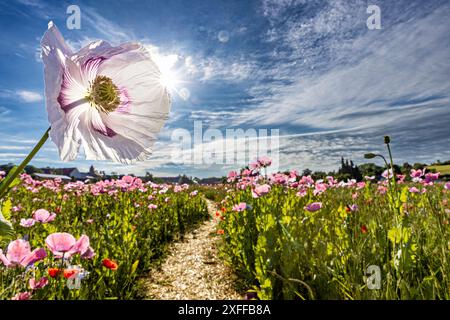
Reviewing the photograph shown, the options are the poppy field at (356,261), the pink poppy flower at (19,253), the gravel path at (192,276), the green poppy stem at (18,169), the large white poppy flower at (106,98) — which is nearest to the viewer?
the green poppy stem at (18,169)

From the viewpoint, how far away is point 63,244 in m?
1.25

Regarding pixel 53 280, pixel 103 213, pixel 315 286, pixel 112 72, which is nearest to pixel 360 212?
pixel 315 286

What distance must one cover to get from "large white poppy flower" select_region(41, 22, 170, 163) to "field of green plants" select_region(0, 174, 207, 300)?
7.9 inches

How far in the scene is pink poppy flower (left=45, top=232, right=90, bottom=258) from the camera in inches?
48.4

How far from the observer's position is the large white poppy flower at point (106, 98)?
49cm

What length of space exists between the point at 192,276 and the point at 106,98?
3.12 meters

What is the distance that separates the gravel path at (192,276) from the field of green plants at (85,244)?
0.21 m

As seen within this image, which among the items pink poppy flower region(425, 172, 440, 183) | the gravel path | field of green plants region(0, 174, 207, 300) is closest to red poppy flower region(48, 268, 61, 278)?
field of green plants region(0, 174, 207, 300)

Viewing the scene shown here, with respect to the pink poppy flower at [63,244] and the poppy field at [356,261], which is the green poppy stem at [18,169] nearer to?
the pink poppy flower at [63,244]

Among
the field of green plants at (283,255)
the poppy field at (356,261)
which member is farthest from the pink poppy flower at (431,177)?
the poppy field at (356,261)

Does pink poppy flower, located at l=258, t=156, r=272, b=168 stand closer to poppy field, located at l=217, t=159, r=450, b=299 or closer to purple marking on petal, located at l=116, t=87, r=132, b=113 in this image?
poppy field, located at l=217, t=159, r=450, b=299

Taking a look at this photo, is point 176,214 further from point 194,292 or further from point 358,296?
point 358,296

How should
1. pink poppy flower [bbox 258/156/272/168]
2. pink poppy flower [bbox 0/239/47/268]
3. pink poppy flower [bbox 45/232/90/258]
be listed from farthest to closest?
pink poppy flower [bbox 258/156/272/168]
pink poppy flower [bbox 45/232/90/258]
pink poppy flower [bbox 0/239/47/268]
